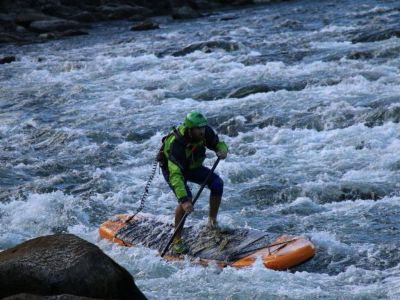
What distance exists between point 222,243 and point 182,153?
3.73 feet

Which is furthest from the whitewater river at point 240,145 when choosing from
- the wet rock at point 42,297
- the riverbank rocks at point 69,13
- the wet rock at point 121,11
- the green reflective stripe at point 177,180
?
the wet rock at point 121,11

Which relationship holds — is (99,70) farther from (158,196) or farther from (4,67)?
(158,196)

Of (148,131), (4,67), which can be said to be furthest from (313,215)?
A: (4,67)

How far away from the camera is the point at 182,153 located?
344 inches

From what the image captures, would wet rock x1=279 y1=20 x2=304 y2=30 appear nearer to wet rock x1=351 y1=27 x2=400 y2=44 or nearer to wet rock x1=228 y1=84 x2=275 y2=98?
wet rock x1=351 y1=27 x2=400 y2=44

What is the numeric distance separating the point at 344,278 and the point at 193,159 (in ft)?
7.20

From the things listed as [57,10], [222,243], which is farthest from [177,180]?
[57,10]

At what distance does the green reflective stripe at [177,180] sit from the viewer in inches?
333

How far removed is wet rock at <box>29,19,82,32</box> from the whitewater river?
7.05m

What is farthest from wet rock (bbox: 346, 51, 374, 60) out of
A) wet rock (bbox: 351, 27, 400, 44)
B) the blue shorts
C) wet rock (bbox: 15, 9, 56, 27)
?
wet rock (bbox: 15, 9, 56, 27)

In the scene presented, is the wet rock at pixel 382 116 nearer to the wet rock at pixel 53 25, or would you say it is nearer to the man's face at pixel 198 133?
the man's face at pixel 198 133

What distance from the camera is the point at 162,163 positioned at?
890cm

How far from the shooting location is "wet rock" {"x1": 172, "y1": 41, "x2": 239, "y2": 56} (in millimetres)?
22297

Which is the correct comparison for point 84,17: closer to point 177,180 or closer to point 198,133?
point 198,133
